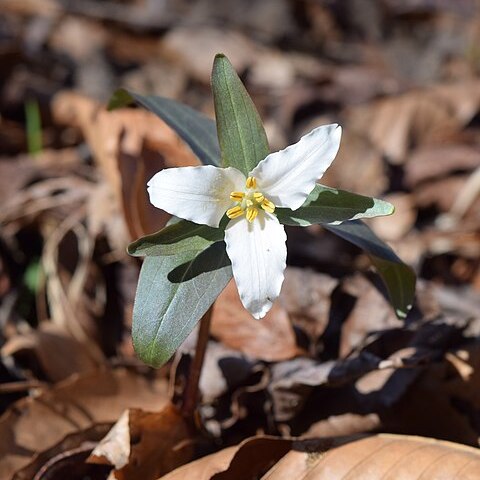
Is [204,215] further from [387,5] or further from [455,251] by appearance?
[387,5]

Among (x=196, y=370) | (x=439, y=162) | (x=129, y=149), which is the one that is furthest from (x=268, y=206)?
(x=439, y=162)

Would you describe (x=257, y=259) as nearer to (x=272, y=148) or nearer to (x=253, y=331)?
(x=253, y=331)

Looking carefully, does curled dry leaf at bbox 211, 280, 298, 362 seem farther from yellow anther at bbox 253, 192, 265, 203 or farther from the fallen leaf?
the fallen leaf

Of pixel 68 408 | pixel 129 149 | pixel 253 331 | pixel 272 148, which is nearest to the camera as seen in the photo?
pixel 68 408

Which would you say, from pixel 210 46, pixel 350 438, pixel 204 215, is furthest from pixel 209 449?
pixel 210 46

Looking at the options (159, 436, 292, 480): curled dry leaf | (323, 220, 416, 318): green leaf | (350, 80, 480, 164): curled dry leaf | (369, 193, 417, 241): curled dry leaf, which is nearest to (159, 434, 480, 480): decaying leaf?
(159, 436, 292, 480): curled dry leaf
